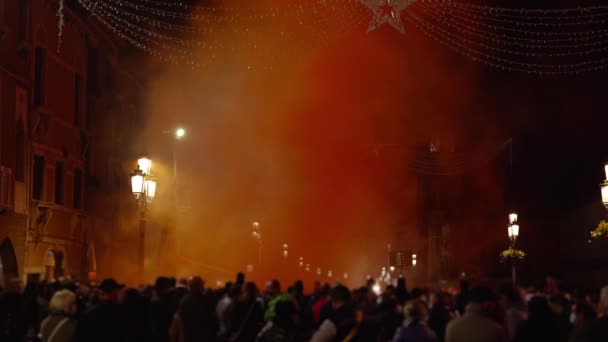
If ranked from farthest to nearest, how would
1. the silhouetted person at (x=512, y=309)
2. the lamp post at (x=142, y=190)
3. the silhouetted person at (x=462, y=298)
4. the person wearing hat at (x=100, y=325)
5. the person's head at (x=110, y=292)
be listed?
1. the lamp post at (x=142, y=190)
2. the silhouetted person at (x=462, y=298)
3. the silhouetted person at (x=512, y=309)
4. the person's head at (x=110, y=292)
5. the person wearing hat at (x=100, y=325)

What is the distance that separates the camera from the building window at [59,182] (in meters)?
33.7

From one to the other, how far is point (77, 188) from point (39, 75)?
22.7 feet

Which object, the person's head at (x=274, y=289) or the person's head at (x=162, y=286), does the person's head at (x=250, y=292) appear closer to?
the person's head at (x=162, y=286)

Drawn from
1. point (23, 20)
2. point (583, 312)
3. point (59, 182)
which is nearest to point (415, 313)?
point (583, 312)

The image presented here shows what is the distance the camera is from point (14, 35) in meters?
28.0

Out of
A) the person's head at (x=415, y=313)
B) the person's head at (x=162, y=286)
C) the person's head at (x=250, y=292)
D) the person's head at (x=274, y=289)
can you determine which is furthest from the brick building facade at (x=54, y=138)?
the person's head at (x=415, y=313)

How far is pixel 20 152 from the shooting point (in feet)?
95.3

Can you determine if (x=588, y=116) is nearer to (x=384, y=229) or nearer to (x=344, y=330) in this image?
(x=344, y=330)

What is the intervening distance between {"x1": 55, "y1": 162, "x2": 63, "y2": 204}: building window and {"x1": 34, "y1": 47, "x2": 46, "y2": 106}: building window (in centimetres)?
367

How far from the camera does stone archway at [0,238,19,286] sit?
2792cm

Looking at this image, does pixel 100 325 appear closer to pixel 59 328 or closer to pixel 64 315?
pixel 59 328

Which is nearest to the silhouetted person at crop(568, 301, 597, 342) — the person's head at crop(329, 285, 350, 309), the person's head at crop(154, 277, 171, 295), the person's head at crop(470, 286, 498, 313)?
the person's head at crop(470, 286, 498, 313)

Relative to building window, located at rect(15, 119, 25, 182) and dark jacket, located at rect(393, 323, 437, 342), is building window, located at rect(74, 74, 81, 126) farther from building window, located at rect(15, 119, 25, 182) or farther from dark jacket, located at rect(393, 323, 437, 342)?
dark jacket, located at rect(393, 323, 437, 342)

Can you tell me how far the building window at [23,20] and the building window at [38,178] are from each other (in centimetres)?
473
